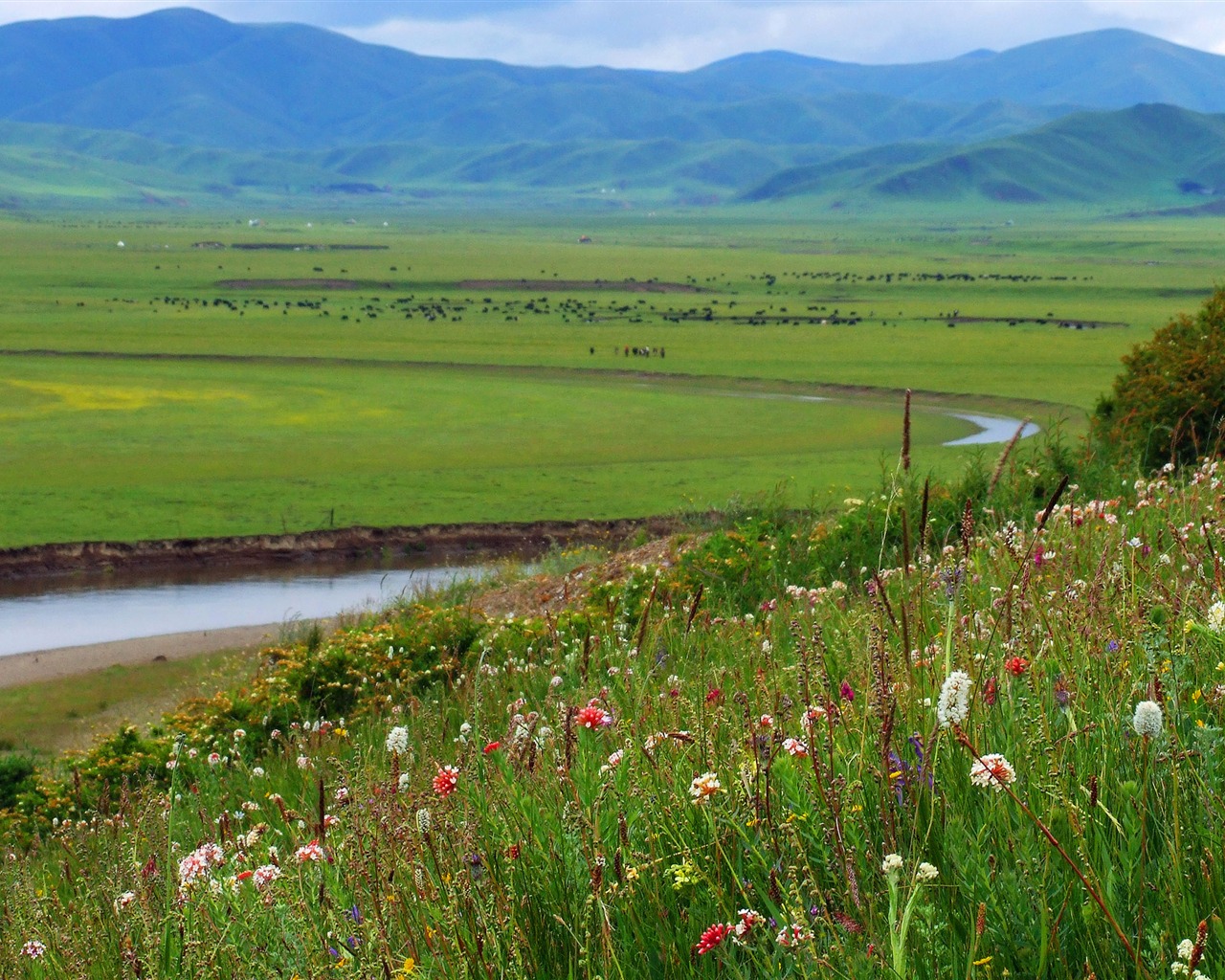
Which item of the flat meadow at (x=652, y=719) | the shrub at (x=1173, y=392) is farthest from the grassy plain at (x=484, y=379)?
the shrub at (x=1173, y=392)

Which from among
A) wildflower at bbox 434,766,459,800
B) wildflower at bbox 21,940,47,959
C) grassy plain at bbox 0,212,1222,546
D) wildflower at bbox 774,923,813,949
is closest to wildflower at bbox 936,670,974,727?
wildflower at bbox 774,923,813,949

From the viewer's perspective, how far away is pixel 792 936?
2.55m

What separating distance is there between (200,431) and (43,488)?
7.94m

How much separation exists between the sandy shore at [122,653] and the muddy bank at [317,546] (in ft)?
17.6

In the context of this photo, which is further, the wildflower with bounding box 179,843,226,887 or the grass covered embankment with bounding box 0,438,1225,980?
the wildflower with bounding box 179,843,226,887

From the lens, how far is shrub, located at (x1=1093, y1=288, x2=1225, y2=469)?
17547 millimetres

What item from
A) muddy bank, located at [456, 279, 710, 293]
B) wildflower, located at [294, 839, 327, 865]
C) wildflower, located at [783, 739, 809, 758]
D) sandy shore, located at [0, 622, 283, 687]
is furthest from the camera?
muddy bank, located at [456, 279, 710, 293]

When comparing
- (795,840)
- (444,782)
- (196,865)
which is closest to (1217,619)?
(795,840)

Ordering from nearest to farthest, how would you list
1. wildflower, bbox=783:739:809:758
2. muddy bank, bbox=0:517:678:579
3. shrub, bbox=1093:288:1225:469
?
1. wildflower, bbox=783:739:809:758
2. shrub, bbox=1093:288:1225:469
3. muddy bank, bbox=0:517:678:579

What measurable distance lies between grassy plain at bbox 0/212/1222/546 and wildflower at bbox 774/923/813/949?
15410 mm

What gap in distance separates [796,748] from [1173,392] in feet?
53.4

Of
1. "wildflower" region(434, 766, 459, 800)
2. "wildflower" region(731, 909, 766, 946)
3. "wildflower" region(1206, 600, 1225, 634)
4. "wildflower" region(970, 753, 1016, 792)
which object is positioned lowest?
"wildflower" region(434, 766, 459, 800)

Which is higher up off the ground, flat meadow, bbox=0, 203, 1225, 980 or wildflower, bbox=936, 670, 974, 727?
wildflower, bbox=936, 670, 974, 727

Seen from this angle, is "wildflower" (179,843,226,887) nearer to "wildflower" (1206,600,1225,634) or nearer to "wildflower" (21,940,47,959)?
"wildflower" (21,940,47,959)
